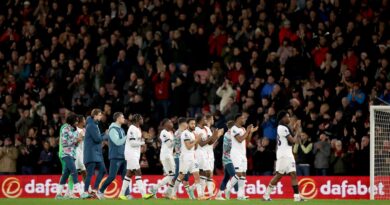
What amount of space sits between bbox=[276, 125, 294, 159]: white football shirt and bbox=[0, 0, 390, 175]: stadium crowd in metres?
5.21

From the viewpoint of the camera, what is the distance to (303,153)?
3064 cm

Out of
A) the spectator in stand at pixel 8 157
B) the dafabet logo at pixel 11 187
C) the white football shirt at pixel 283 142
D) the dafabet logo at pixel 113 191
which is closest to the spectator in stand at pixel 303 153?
the white football shirt at pixel 283 142

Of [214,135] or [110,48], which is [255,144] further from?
[110,48]

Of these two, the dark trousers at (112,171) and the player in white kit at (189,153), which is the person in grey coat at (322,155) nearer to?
the player in white kit at (189,153)

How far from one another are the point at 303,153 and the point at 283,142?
5571 millimetres

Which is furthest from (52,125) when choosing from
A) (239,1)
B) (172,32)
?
(239,1)

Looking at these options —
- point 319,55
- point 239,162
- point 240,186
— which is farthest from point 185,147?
point 319,55

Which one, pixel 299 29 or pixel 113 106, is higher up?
pixel 299 29

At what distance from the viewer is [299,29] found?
3366cm

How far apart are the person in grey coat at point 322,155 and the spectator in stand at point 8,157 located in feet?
33.2

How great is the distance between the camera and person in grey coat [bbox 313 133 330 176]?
3022 cm

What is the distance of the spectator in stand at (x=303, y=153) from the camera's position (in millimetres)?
30531

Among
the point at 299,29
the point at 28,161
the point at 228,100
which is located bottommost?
the point at 28,161

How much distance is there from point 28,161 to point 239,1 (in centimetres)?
927
